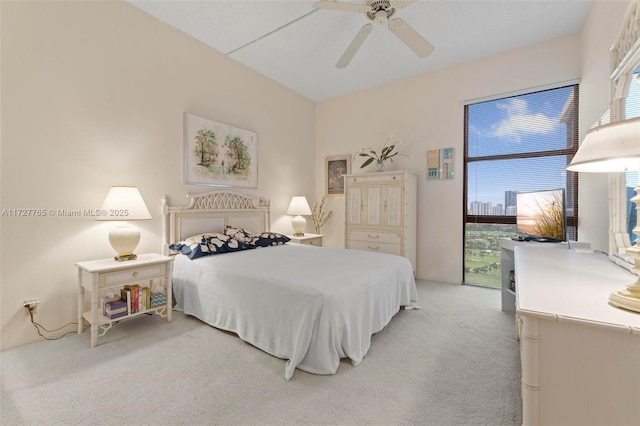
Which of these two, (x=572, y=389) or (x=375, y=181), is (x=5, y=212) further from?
(x=375, y=181)

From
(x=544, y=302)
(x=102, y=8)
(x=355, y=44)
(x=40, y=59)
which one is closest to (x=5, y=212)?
(x=40, y=59)

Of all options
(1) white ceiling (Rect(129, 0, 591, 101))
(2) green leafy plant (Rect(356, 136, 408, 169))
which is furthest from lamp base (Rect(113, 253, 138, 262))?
(2) green leafy plant (Rect(356, 136, 408, 169))

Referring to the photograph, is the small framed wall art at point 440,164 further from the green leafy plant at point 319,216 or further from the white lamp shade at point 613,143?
the white lamp shade at point 613,143

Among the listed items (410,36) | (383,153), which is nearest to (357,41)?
(410,36)

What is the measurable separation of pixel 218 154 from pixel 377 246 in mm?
2566

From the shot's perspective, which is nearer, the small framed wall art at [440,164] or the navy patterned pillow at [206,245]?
the navy patterned pillow at [206,245]

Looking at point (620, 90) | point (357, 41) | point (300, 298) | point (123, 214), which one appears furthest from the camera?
point (357, 41)

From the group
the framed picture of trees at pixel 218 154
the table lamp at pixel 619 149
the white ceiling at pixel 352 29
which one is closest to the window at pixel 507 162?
the white ceiling at pixel 352 29

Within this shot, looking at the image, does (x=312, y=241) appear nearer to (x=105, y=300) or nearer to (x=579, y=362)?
(x=105, y=300)

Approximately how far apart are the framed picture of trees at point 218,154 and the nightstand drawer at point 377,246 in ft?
5.86

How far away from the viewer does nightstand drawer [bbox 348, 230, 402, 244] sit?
13.1ft

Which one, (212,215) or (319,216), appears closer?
(212,215)

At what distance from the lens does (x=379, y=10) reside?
2.47m

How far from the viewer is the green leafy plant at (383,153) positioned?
433 centimetres
